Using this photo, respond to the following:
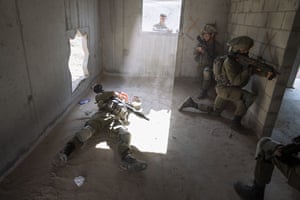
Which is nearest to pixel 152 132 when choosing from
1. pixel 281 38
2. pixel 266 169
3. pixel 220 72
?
pixel 220 72

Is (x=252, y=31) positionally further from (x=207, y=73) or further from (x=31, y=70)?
(x=31, y=70)

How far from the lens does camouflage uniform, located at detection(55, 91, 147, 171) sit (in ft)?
6.00

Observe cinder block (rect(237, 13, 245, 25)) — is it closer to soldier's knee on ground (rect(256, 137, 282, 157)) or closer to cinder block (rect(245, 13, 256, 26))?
cinder block (rect(245, 13, 256, 26))

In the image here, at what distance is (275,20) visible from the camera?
7.29 ft

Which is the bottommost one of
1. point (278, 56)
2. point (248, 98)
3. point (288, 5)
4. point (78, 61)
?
point (78, 61)

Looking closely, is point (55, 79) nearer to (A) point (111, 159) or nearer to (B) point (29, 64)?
(B) point (29, 64)

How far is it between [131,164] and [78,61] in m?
3.94

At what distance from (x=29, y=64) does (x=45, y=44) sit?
37 cm

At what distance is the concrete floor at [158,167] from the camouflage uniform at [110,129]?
11 cm

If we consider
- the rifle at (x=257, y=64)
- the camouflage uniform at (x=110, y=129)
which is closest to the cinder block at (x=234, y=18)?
the rifle at (x=257, y=64)

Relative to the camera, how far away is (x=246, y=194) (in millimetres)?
1598

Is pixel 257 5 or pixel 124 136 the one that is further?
pixel 257 5

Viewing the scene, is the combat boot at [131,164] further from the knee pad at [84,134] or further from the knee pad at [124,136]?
the knee pad at [84,134]

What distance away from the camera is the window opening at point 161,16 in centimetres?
467
